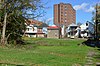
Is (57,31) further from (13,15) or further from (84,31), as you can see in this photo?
(13,15)

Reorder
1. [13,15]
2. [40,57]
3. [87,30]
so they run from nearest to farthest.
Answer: [40,57] < [13,15] < [87,30]

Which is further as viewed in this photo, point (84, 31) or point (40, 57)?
point (84, 31)

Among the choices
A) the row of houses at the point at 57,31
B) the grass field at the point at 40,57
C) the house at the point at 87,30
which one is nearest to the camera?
the grass field at the point at 40,57

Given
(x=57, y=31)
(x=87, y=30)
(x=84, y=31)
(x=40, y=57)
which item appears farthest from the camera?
(x=57, y=31)

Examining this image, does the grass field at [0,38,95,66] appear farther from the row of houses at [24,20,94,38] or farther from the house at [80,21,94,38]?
the row of houses at [24,20,94,38]

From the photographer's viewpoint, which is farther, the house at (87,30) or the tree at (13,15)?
the house at (87,30)

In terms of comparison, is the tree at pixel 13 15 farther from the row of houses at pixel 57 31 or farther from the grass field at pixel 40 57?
the row of houses at pixel 57 31

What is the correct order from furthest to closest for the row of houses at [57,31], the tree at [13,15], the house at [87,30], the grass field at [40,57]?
the row of houses at [57,31] < the house at [87,30] < the tree at [13,15] < the grass field at [40,57]

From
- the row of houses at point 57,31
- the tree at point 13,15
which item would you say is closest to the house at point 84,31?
the row of houses at point 57,31

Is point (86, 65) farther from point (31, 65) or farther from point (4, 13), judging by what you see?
point (4, 13)

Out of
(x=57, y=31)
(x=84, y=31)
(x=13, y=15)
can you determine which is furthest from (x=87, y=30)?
(x=13, y=15)

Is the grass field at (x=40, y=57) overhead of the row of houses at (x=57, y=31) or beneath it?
beneath

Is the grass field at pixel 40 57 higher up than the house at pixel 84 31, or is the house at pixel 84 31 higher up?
the house at pixel 84 31

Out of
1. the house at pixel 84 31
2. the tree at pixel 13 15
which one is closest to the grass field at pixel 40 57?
the tree at pixel 13 15
